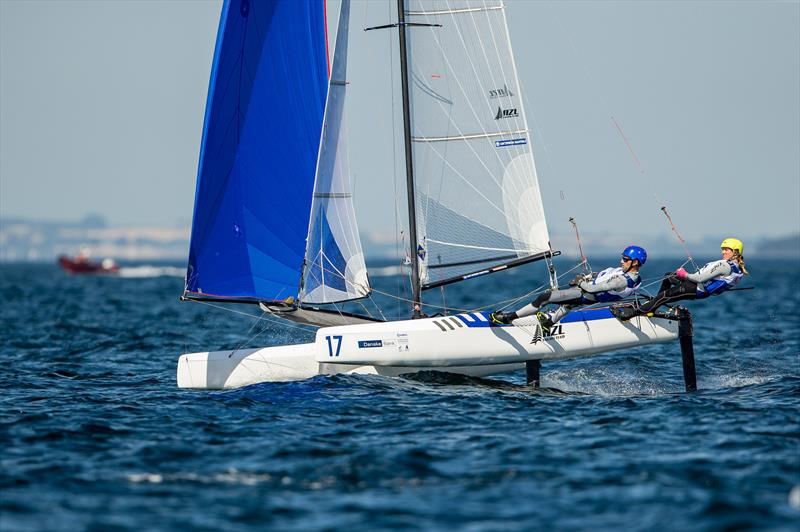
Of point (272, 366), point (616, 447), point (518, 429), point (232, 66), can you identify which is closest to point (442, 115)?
point (232, 66)

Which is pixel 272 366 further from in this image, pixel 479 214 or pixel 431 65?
pixel 431 65

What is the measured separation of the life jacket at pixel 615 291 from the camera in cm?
1355

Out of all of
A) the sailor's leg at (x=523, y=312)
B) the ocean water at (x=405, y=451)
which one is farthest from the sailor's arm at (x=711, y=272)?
the sailor's leg at (x=523, y=312)

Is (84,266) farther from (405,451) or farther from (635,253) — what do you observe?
(405,451)

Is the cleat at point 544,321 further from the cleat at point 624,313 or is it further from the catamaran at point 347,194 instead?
the cleat at point 624,313

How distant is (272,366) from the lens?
46.3 ft

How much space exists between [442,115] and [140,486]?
7210mm

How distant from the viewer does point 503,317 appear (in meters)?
13.6

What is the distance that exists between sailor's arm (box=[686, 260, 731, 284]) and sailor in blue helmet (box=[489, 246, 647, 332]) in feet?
2.29

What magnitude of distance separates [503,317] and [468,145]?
234 centimetres

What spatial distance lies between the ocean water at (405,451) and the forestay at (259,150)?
5.62 ft

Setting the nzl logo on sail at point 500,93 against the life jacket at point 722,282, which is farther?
the nzl logo on sail at point 500,93

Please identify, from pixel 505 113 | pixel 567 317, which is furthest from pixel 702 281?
pixel 505 113

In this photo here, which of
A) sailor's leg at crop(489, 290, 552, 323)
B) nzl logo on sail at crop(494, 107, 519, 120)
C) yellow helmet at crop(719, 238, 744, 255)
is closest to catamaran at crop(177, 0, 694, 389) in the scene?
nzl logo on sail at crop(494, 107, 519, 120)
